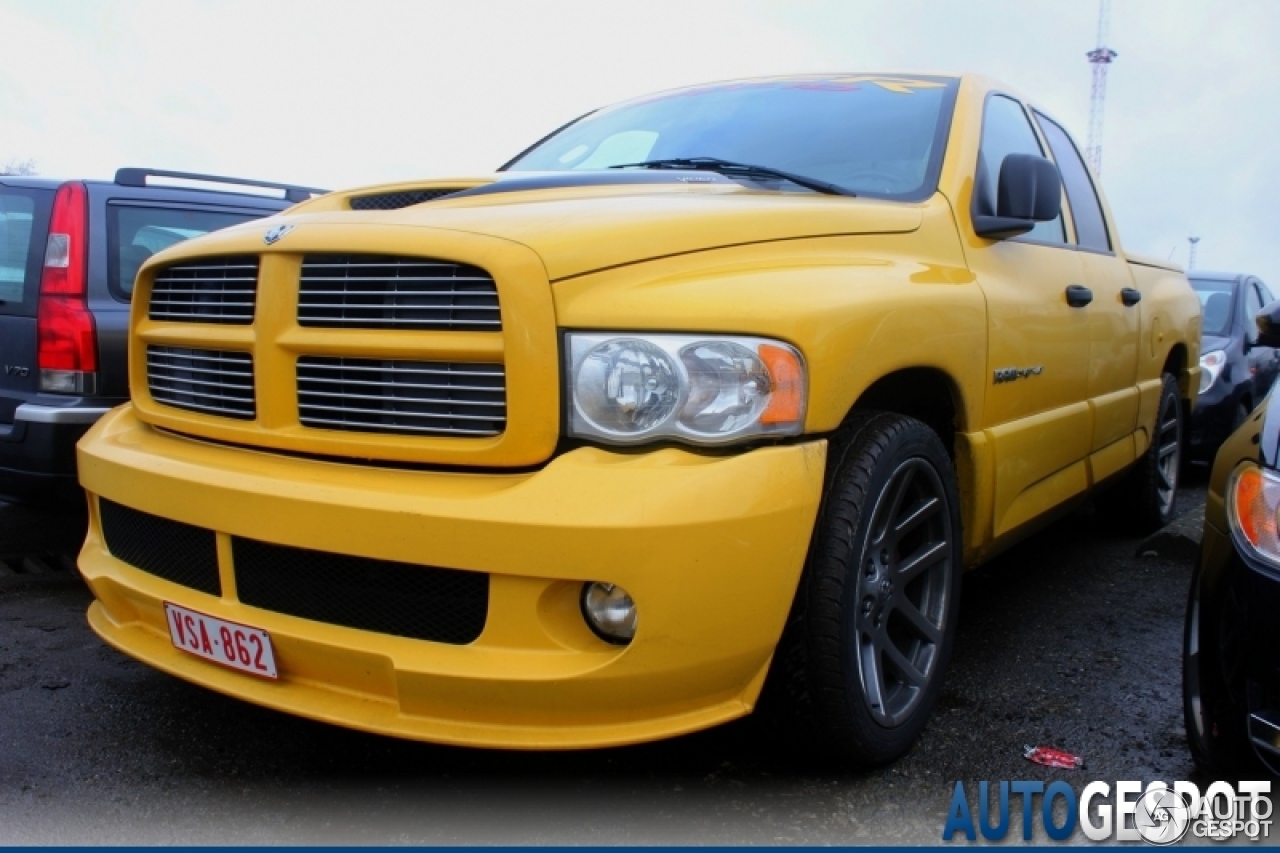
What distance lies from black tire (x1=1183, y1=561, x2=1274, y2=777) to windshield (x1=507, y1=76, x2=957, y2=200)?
4.30ft

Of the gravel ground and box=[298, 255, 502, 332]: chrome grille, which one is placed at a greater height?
box=[298, 255, 502, 332]: chrome grille

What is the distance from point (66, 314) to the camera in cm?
395

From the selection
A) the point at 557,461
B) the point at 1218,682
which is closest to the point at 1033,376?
the point at 1218,682

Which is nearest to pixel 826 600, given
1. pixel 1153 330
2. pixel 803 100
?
pixel 803 100

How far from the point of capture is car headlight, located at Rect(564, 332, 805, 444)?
2.07 m

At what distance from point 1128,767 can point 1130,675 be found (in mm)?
687

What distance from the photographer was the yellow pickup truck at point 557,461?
2012 mm

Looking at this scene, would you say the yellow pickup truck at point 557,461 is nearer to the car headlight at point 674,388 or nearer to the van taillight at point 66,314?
the car headlight at point 674,388

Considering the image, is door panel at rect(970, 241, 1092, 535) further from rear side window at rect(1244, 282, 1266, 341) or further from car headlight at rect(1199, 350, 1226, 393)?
rear side window at rect(1244, 282, 1266, 341)

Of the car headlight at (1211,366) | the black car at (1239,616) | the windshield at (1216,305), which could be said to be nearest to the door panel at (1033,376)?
the black car at (1239,616)

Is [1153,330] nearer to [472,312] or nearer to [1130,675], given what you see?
[1130,675]

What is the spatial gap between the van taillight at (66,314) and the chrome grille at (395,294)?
2044 millimetres

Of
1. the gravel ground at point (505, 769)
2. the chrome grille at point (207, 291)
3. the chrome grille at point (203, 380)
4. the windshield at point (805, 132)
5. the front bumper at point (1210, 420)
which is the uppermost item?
the windshield at point (805, 132)

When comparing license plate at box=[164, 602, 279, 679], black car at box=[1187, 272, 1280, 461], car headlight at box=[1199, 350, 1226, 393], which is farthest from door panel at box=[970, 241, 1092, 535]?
car headlight at box=[1199, 350, 1226, 393]
